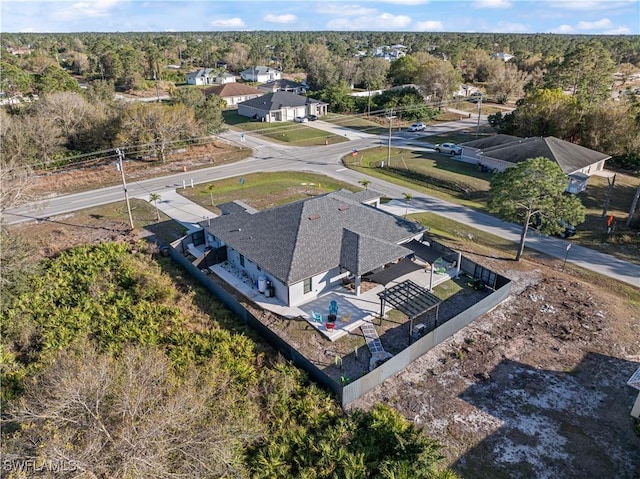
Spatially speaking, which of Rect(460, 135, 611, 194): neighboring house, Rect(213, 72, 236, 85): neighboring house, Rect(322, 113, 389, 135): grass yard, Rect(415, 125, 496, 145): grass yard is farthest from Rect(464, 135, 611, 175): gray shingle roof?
Rect(213, 72, 236, 85): neighboring house

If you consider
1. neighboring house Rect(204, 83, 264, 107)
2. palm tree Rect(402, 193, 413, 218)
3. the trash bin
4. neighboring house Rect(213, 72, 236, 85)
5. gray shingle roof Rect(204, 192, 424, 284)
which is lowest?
the trash bin

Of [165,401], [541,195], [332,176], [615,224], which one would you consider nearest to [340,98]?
[332,176]

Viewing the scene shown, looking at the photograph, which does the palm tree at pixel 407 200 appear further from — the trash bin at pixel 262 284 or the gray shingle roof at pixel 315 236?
the trash bin at pixel 262 284

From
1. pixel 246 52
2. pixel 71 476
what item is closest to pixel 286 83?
pixel 246 52

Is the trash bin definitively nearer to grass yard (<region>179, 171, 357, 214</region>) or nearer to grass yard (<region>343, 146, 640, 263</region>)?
grass yard (<region>179, 171, 357, 214</region>)

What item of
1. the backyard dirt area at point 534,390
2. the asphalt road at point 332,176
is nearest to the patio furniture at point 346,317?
the backyard dirt area at point 534,390
